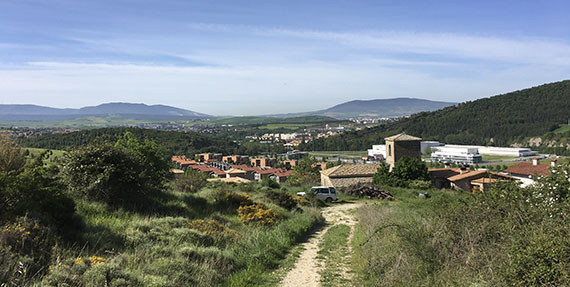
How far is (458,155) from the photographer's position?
10200 cm

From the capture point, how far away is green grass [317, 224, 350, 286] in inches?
283

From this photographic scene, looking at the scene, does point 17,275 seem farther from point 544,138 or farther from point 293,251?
point 544,138

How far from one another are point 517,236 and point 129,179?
30.9 feet

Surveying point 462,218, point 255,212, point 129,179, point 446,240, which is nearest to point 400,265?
point 446,240

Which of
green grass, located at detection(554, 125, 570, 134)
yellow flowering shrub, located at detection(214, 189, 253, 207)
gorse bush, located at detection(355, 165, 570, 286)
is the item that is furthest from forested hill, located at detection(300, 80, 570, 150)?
gorse bush, located at detection(355, 165, 570, 286)

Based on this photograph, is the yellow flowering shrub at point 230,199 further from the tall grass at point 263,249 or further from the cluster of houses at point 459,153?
the cluster of houses at point 459,153

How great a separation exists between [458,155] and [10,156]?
351ft

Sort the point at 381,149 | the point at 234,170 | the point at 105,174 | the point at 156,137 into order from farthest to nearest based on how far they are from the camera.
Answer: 1. the point at 381,149
2. the point at 156,137
3. the point at 234,170
4. the point at 105,174

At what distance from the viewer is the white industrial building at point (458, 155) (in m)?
98.1

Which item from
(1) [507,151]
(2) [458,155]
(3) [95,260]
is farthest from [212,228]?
(1) [507,151]

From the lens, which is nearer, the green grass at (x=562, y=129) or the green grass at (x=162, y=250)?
the green grass at (x=162, y=250)

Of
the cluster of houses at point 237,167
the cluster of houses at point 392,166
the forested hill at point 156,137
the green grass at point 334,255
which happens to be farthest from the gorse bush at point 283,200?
the forested hill at point 156,137

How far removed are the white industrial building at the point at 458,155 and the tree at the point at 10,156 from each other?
10246 centimetres

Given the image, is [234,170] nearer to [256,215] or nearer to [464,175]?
[464,175]
